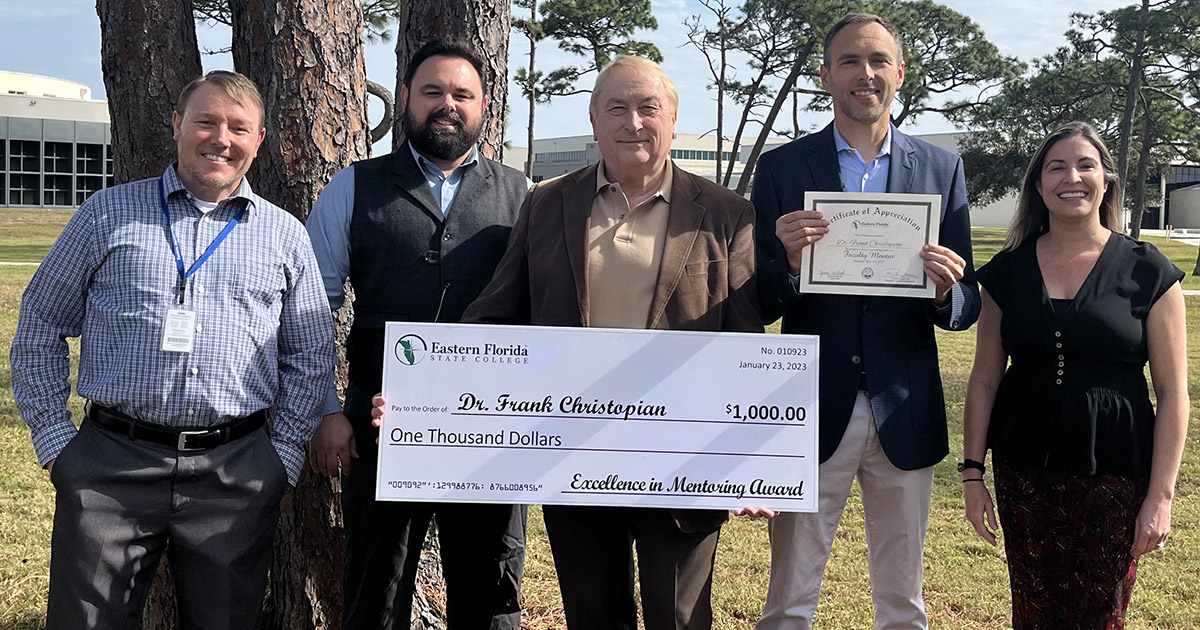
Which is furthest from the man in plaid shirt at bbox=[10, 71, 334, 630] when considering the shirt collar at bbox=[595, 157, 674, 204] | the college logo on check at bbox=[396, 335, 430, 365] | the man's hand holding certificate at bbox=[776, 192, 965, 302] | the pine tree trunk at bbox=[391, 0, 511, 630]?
the man's hand holding certificate at bbox=[776, 192, 965, 302]

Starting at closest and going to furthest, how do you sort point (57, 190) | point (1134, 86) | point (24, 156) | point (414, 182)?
point (414, 182) → point (1134, 86) → point (24, 156) → point (57, 190)

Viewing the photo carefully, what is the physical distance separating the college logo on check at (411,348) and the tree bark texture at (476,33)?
1203mm

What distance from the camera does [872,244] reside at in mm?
2916

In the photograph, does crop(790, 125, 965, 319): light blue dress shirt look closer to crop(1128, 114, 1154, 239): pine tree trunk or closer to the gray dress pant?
the gray dress pant

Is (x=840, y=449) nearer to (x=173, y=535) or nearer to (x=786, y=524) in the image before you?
(x=786, y=524)

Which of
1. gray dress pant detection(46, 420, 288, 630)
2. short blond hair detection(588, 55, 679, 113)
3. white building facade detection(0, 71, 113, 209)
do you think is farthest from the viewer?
white building facade detection(0, 71, 113, 209)

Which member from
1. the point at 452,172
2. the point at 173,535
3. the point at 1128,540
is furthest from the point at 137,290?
the point at 1128,540

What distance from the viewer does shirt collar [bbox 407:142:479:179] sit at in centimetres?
327

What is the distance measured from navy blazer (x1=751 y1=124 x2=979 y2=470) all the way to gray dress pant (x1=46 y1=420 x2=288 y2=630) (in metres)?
1.69

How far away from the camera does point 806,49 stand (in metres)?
33.5

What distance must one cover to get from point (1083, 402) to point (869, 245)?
2.75 ft

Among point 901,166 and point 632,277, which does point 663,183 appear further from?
point 901,166

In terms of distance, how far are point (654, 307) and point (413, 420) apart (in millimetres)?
790

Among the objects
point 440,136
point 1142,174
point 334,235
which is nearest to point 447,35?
point 440,136
